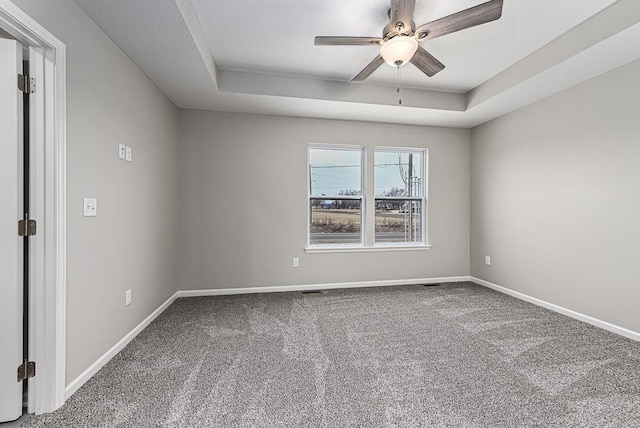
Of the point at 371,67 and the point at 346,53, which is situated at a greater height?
the point at 346,53

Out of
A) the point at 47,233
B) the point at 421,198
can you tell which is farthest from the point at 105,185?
the point at 421,198

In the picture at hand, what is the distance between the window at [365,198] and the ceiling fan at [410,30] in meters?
1.94

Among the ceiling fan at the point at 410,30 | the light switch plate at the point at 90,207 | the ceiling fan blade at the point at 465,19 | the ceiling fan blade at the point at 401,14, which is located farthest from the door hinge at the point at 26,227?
the ceiling fan blade at the point at 465,19

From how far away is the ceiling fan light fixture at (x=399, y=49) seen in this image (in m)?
2.12

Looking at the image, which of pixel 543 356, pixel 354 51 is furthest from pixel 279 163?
pixel 543 356

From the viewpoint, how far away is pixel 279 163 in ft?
13.1

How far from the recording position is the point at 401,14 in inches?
76.2

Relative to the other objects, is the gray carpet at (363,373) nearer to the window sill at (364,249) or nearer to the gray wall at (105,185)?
the gray wall at (105,185)

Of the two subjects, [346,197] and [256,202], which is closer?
[256,202]

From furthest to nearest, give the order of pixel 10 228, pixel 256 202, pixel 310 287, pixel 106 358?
1. pixel 310 287
2. pixel 256 202
3. pixel 106 358
4. pixel 10 228

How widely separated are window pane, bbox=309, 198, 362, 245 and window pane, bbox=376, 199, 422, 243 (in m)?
0.33

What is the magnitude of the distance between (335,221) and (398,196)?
1059 millimetres

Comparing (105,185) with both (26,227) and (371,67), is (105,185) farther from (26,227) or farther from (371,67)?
(371,67)

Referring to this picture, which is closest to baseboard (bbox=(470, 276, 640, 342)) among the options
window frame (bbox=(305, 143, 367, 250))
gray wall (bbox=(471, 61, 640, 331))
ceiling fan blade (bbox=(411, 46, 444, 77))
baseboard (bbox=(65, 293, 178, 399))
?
gray wall (bbox=(471, 61, 640, 331))
